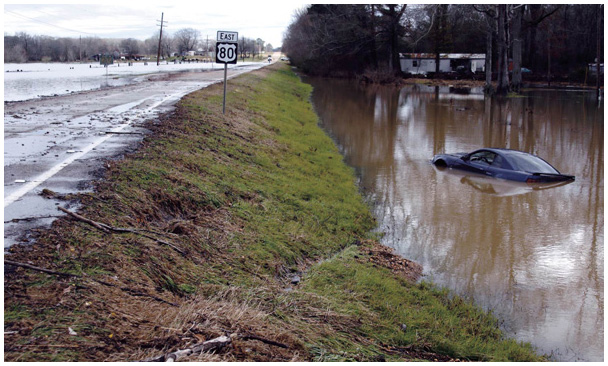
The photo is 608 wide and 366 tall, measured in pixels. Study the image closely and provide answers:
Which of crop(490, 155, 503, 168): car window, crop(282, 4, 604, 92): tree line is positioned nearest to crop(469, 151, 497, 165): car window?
crop(490, 155, 503, 168): car window

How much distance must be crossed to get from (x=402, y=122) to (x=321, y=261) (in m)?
23.9

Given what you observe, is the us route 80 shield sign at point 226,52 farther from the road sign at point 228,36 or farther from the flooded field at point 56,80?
the flooded field at point 56,80

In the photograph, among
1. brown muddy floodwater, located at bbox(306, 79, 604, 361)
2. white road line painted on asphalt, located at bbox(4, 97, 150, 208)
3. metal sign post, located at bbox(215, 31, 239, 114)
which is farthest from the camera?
metal sign post, located at bbox(215, 31, 239, 114)

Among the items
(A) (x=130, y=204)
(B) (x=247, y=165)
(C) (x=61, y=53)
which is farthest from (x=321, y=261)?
(C) (x=61, y=53)

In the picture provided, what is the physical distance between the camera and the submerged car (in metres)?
17.1

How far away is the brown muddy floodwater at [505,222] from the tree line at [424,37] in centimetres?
3647

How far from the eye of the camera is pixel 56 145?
12.2 metres

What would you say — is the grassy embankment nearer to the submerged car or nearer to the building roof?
the submerged car

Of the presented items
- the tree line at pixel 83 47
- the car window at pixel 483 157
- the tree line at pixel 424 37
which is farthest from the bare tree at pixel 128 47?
the car window at pixel 483 157

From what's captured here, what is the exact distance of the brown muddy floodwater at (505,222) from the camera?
870 centimetres

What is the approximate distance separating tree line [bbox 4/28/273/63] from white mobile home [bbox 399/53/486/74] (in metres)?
42.6

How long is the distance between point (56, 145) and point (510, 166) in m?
12.5

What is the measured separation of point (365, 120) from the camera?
3297 cm

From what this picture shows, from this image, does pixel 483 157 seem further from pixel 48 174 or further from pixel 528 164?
pixel 48 174
